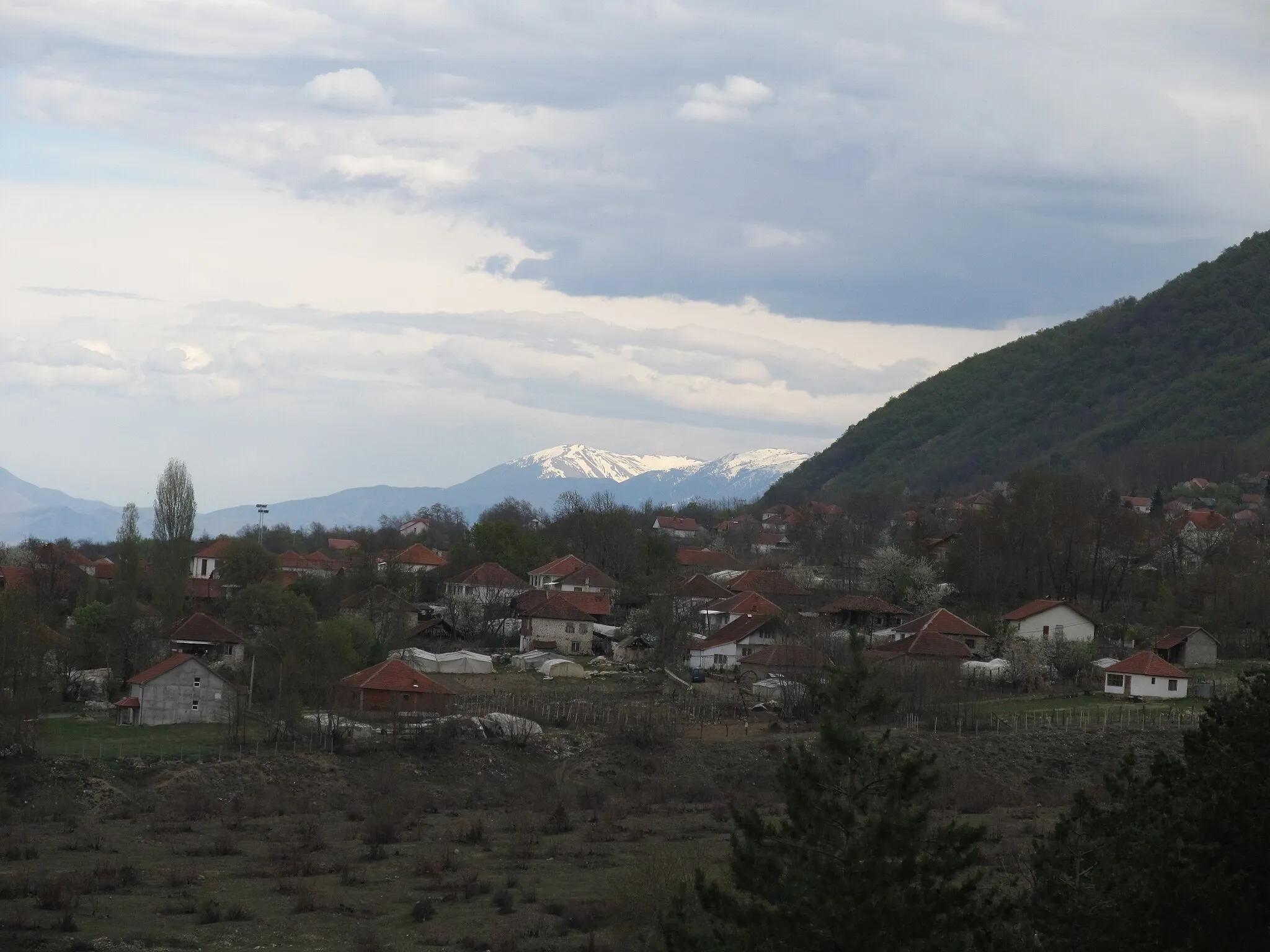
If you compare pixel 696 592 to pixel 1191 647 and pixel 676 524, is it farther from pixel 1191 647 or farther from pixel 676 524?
pixel 676 524

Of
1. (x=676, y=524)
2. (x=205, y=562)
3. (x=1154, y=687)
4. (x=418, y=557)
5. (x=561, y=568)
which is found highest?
(x=676, y=524)

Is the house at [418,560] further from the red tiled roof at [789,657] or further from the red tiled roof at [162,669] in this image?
the red tiled roof at [162,669]

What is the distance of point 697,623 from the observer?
67375 mm

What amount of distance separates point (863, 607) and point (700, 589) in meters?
9.55

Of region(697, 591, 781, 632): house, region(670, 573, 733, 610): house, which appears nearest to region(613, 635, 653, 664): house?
region(670, 573, 733, 610): house

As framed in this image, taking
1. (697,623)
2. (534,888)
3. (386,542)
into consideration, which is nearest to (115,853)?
(534,888)

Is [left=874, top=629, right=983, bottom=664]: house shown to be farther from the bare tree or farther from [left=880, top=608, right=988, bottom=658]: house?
the bare tree

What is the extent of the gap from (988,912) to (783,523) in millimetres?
119475

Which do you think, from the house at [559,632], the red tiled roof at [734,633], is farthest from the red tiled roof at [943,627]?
the house at [559,632]

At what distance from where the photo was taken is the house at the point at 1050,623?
60.9 m

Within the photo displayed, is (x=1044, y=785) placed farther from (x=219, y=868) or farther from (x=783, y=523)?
(x=783, y=523)

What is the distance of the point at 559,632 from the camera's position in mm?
65375

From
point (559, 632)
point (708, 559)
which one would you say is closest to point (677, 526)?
point (708, 559)

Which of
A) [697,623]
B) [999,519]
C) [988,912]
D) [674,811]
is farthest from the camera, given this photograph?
[999,519]
